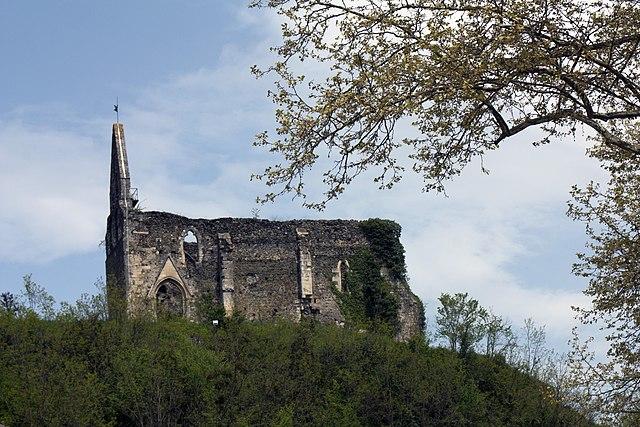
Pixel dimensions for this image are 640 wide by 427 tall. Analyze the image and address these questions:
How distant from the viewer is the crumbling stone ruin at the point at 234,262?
47.8 m

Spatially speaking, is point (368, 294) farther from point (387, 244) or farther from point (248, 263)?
point (248, 263)

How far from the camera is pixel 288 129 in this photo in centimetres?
1667

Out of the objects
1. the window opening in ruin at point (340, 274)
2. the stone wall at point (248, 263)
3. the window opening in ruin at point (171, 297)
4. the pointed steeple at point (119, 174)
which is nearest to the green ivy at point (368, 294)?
the window opening in ruin at point (340, 274)

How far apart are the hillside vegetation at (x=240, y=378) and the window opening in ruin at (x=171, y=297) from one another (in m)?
2.18

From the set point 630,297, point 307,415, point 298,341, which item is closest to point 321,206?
point 630,297

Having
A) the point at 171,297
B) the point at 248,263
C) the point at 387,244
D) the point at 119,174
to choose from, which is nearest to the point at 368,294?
the point at 387,244

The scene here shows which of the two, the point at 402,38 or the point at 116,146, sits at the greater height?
the point at 116,146

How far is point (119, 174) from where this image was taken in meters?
49.2

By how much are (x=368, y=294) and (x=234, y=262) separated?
553 cm

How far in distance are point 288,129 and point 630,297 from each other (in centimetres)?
577

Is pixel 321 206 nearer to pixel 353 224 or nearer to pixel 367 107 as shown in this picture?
pixel 367 107

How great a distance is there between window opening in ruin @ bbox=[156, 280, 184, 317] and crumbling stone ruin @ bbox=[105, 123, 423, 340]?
0.04 meters

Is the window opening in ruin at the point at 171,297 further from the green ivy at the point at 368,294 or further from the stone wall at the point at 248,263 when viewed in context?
the green ivy at the point at 368,294

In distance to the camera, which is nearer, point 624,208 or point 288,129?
point 288,129
